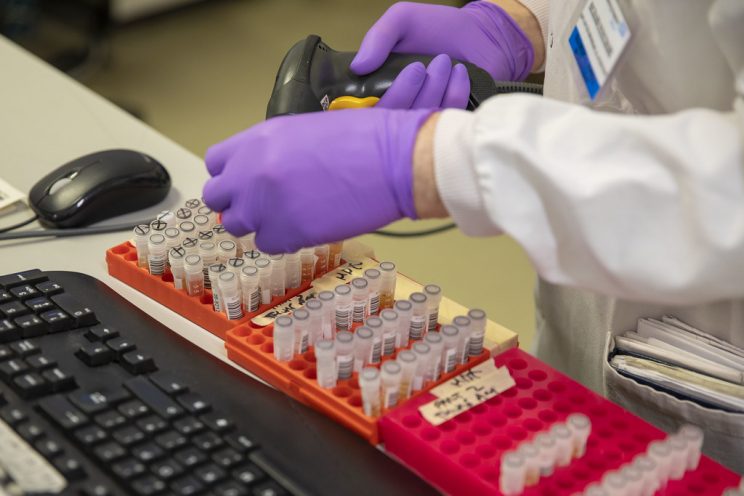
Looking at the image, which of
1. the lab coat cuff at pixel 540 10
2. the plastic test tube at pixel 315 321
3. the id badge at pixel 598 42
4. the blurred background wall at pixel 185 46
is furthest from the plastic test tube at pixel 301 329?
the blurred background wall at pixel 185 46

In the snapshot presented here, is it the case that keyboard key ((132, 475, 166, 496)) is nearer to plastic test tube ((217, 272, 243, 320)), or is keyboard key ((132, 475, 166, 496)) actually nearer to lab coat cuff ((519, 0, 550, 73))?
plastic test tube ((217, 272, 243, 320))

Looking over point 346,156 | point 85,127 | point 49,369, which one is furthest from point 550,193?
point 85,127

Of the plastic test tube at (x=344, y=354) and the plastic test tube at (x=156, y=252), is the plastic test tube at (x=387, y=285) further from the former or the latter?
the plastic test tube at (x=156, y=252)

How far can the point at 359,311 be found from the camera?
2.80 feet

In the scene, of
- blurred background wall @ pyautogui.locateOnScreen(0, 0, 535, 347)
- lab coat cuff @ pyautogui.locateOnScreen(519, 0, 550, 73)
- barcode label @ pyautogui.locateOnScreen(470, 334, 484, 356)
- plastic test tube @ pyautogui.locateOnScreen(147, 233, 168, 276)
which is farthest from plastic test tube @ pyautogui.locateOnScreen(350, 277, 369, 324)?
blurred background wall @ pyautogui.locateOnScreen(0, 0, 535, 347)

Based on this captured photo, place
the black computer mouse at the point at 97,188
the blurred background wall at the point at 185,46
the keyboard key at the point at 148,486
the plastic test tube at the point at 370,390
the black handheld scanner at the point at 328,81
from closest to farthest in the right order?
the keyboard key at the point at 148,486 < the plastic test tube at the point at 370,390 < the black handheld scanner at the point at 328,81 < the black computer mouse at the point at 97,188 < the blurred background wall at the point at 185,46

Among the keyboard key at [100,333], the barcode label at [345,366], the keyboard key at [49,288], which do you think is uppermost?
the keyboard key at [49,288]

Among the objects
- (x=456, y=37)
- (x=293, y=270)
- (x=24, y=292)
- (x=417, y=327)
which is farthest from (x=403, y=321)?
(x=456, y=37)

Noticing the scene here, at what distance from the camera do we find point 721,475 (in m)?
0.73

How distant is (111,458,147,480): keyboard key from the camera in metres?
0.65

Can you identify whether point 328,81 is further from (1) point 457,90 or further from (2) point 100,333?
(2) point 100,333

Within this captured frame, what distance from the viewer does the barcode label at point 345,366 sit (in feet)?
2.58

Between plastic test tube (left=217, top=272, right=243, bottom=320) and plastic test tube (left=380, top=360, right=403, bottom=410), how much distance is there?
7.1 inches

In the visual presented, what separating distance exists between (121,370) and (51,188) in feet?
1.20
